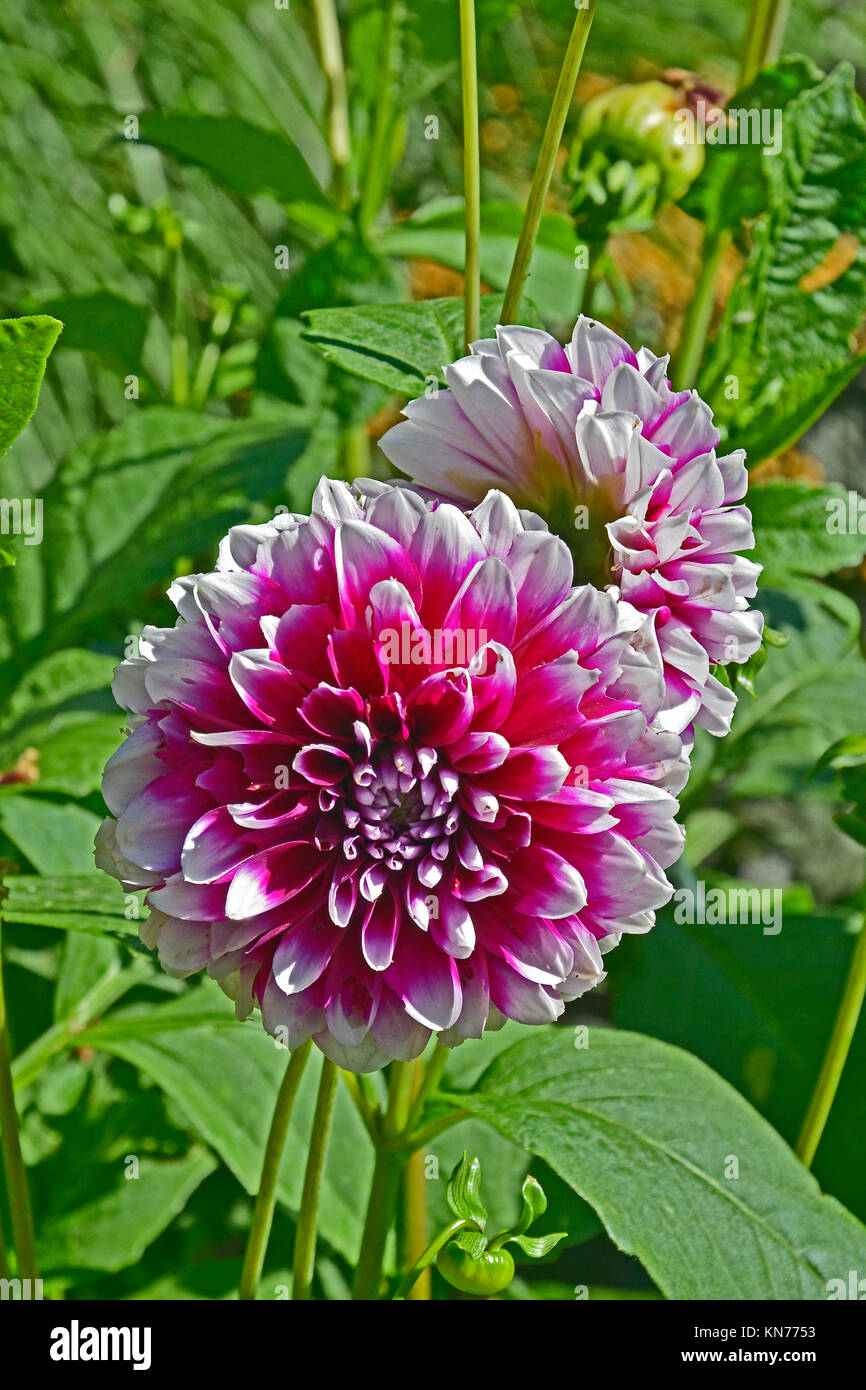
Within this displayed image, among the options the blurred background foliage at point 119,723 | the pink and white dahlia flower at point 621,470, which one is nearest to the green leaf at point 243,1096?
the blurred background foliage at point 119,723

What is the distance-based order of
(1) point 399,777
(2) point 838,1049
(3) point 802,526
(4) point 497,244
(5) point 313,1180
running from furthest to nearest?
1. (4) point 497,244
2. (3) point 802,526
3. (2) point 838,1049
4. (5) point 313,1180
5. (1) point 399,777

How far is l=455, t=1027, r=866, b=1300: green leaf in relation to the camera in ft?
1.50

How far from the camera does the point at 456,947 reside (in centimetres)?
35

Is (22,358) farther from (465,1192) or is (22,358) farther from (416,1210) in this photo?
(416,1210)

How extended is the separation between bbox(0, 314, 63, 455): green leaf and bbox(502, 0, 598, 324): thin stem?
16 cm

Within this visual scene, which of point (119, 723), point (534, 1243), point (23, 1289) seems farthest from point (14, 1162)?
point (119, 723)

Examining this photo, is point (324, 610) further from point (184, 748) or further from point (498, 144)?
point (498, 144)

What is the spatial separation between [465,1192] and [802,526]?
39 centimetres

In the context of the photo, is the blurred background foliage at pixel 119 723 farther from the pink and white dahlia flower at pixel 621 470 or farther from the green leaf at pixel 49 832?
the pink and white dahlia flower at pixel 621 470

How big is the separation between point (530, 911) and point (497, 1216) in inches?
15.5

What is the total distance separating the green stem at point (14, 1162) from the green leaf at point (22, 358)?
0.62ft

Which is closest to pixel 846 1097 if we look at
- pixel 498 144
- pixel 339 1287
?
pixel 339 1287

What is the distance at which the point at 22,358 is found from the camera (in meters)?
0.39
